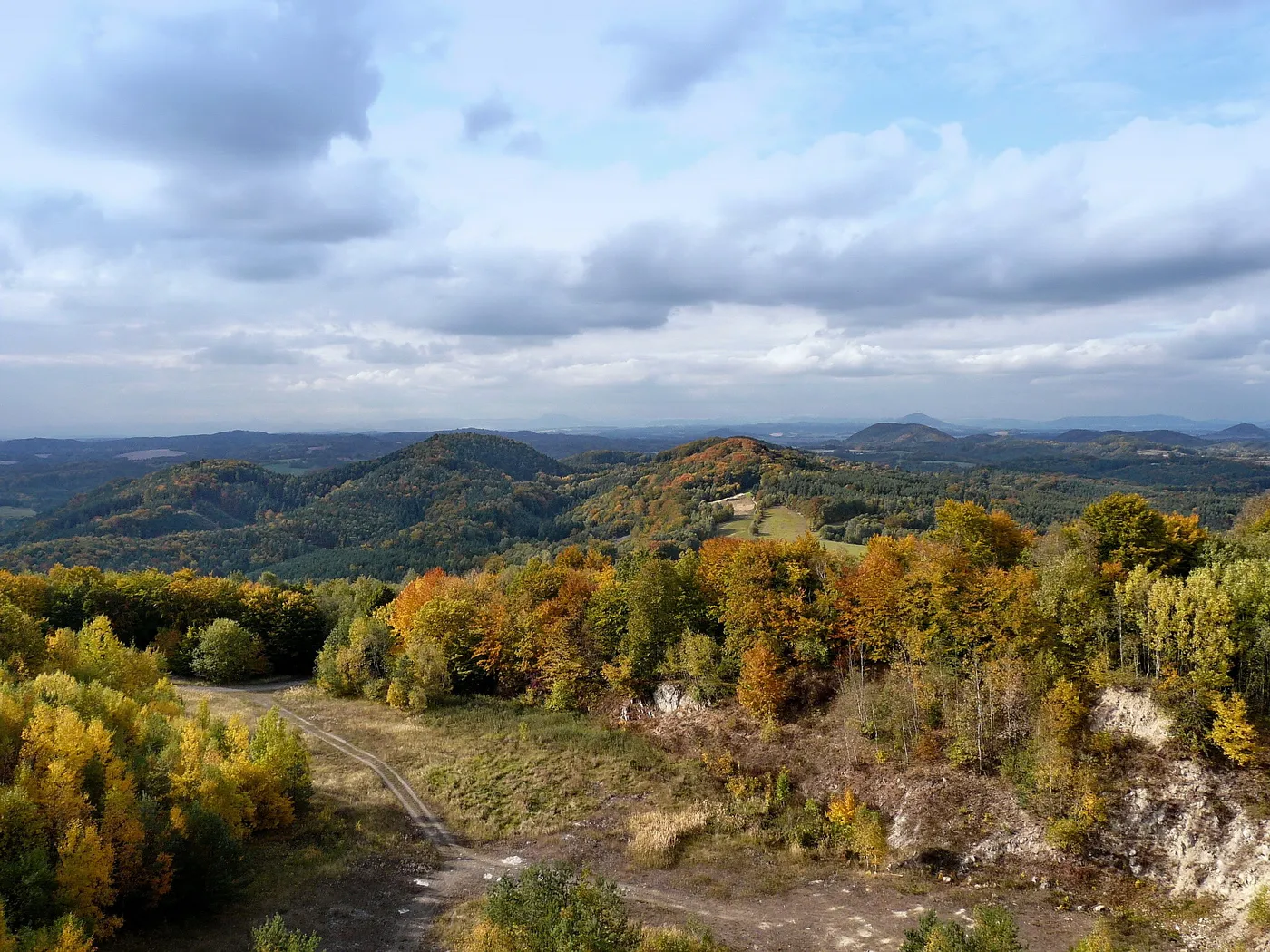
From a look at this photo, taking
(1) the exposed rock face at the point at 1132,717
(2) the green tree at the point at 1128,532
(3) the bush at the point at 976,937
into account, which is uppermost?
(2) the green tree at the point at 1128,532

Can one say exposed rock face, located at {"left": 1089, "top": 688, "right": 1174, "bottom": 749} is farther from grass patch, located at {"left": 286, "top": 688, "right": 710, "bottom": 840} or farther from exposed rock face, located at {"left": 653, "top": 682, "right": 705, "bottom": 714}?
exposed rock face, located at {"left": 653, "top": 682, "right": 705, "bottom": 714}

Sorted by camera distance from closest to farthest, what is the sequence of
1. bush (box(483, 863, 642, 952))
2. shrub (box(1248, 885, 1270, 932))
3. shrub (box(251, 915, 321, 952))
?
shrub (box(251, 915, 321, 952)) → bush (box(483, 863, 642, 952)) → shrub (box(1248, 885, 1270, 932))

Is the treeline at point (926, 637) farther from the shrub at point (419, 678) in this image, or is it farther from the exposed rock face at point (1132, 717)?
the exposed rock face at point (1132, 717)

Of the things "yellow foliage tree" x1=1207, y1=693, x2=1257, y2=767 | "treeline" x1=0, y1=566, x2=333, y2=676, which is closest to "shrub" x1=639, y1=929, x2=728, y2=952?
"yellow foliage tree" x1=1207, y1=693, x2=1257, y2=767

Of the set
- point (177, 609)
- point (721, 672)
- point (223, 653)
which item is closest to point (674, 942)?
point (721, 672)

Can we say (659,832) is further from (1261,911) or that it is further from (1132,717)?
(1132,717)

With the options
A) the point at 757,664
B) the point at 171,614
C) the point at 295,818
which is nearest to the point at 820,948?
the point at 757,664

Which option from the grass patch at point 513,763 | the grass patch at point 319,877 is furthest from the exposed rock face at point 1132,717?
the grass patch at point 319,877
